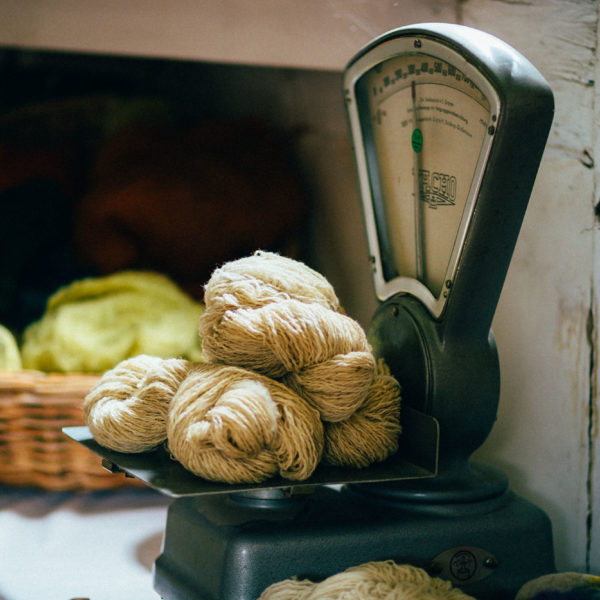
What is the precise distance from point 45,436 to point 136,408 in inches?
21.1

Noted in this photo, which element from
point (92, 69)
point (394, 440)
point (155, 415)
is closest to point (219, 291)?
point (155, 415)

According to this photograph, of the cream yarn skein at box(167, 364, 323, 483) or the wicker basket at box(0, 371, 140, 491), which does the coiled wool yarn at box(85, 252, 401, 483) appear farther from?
the wicker basket at box(0, 371, 140, 491)

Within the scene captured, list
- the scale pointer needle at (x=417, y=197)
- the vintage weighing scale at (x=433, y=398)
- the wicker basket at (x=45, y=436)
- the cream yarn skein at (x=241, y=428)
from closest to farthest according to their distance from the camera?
the cream yarn skein at (x=241, y=428), the vintage weighing scale at (x=433, y=398), the scale pointer needle at (x=417, y=197), the wicker basket at (x=45, y=436)

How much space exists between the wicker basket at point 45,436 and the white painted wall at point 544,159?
0.51m

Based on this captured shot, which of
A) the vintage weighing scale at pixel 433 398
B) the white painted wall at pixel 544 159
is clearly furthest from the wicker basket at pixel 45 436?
the white painted wall at pixel 544 159

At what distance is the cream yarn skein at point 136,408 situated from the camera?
0.75 metres

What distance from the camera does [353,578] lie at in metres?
0.70

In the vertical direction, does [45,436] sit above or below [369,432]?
below

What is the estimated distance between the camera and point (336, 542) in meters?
0.75

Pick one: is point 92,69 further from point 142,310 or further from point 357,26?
point 357,26

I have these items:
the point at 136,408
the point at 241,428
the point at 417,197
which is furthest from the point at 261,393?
the point at 417,197

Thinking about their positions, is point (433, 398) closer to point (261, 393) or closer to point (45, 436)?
A: point (261, 393)

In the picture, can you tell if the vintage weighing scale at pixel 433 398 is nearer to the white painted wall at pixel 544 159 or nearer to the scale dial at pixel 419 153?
the scale dial at pixel 419 153

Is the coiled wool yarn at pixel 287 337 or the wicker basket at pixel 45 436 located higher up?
the coiled wool yarn at pixel 287 337
